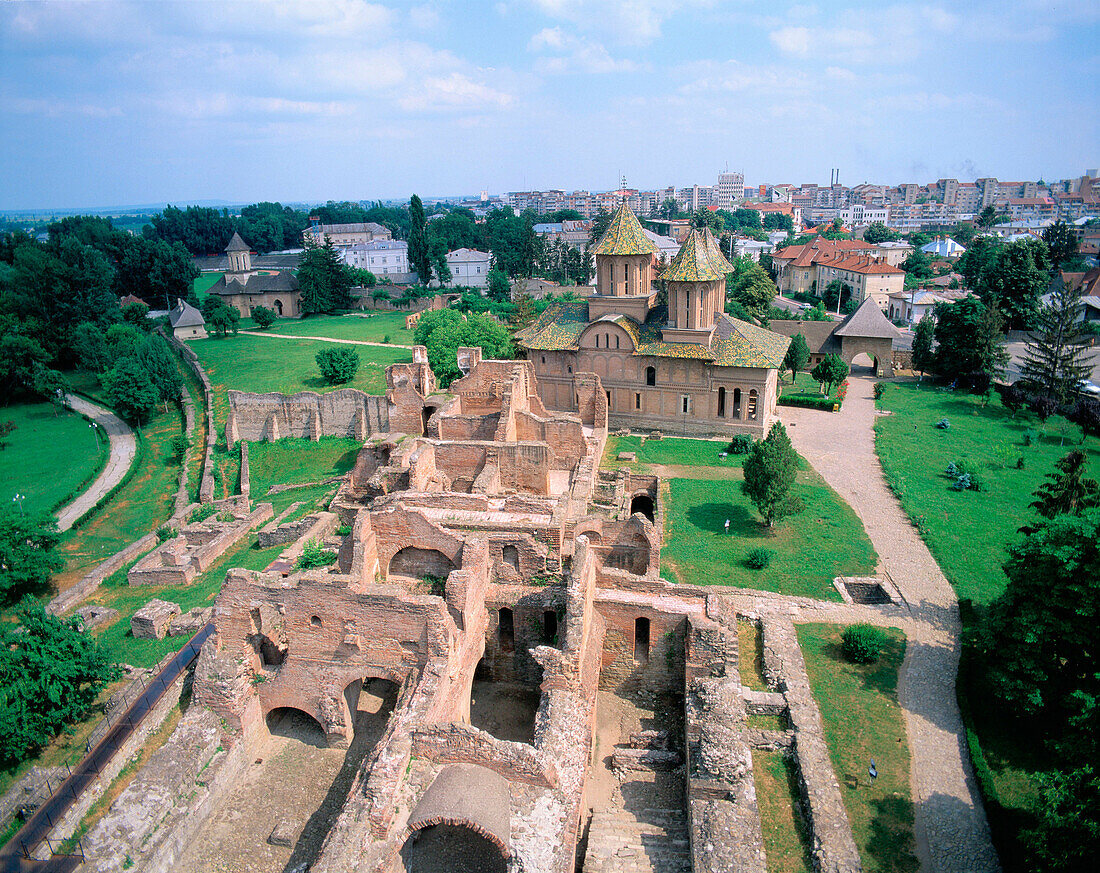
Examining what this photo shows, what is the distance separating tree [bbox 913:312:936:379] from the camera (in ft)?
171

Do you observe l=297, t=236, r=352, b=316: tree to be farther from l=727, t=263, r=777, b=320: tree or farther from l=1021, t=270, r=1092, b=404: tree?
l=1021, t=270, r=1092, b=404: tree

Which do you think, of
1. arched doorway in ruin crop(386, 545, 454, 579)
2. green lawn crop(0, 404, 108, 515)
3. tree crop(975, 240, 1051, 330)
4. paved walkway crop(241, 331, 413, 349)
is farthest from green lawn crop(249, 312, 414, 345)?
tree crop(975, 240, 1051, 330)

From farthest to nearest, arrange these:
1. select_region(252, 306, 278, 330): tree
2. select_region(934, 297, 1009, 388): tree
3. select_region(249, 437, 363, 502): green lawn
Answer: select_region(252, 306, 278, 330): tree < select_region(934, 297, 1009, 388): tree < select_region(249, 437, 363, 502): green lawn

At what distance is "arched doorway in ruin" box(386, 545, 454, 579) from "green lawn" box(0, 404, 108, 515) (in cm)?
2591

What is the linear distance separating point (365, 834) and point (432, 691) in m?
3.37

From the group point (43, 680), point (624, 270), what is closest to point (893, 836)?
point (43, 680)

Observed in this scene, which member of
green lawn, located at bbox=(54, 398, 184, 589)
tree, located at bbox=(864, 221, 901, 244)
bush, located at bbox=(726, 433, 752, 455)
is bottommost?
green lawn, located at bbox=(54, 398, 184, 589)

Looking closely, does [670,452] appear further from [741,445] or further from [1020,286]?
[1020,286]

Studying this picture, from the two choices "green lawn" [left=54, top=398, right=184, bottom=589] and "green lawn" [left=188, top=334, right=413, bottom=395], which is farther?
"green lawn" [left=188, top=334, right=413, bottom=395]

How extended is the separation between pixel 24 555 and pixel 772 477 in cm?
2868

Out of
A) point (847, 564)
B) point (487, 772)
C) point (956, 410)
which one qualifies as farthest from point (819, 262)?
point (487, 772)

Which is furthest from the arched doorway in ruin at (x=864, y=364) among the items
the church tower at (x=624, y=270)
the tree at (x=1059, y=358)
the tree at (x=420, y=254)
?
the tree at (x=420, y=254)

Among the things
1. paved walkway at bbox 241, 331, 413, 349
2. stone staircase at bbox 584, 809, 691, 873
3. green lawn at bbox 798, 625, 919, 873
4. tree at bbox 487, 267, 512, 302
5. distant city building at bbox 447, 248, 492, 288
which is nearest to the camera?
stone staircase at bbox 584, 809, 691, 873

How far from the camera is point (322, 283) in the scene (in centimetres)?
8150
